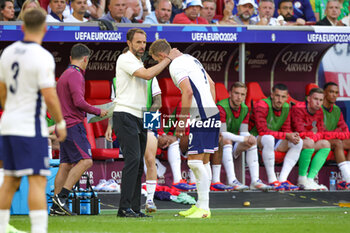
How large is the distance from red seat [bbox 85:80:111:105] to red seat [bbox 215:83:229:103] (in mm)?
1843

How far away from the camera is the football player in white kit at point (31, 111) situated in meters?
5.72

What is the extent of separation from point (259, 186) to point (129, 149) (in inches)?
175

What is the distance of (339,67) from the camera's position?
15133 millimetres

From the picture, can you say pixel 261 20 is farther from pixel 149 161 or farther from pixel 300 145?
pixel 149 161

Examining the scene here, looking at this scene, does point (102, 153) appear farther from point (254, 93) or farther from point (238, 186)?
point (254, 93)

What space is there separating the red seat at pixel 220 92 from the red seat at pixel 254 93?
1.29 feet

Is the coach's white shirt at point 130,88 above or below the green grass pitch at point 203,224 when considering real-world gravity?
above

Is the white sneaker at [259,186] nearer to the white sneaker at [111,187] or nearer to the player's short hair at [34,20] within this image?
the white sneaker at [111,187]

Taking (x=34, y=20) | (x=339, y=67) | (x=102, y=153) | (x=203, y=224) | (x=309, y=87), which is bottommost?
(x=203, y=224)

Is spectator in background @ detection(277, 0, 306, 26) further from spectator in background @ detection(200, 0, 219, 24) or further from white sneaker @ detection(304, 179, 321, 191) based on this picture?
white sneaker @ detection(304, 179, 321, 191)

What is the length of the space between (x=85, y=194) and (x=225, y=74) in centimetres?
548

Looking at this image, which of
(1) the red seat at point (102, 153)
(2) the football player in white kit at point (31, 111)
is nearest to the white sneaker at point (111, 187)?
(1) the red seat at point (102, 153)

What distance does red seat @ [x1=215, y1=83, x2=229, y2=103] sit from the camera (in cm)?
1360

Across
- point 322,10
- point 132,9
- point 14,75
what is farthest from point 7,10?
point 322,10
